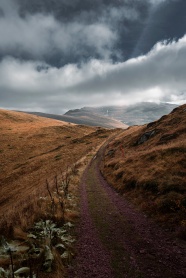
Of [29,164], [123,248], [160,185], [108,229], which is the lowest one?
[29,164]

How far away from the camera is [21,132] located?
101875mm

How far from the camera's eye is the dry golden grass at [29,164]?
46.5 feet

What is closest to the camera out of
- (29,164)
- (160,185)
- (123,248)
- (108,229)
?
(123,248)

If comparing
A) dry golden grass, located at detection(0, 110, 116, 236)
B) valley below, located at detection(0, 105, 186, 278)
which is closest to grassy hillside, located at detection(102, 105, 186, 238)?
valley below, located at detection(0, 105, 186, 278)

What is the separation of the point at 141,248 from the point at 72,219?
5.17 metres

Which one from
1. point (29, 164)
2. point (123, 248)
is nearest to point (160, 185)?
point (123, 248)

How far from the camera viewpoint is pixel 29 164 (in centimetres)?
5253

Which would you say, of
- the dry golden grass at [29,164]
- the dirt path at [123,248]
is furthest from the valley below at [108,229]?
the dry golden grass at [29,164]

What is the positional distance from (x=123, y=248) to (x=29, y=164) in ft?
147

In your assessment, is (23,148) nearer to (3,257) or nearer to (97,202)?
(97,202)

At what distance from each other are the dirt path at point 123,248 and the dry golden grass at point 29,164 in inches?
132

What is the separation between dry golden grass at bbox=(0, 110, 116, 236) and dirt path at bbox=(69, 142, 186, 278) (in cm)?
334

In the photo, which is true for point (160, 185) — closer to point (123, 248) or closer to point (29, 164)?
point (123, 248)

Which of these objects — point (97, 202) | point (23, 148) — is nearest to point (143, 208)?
point (97, 202)
